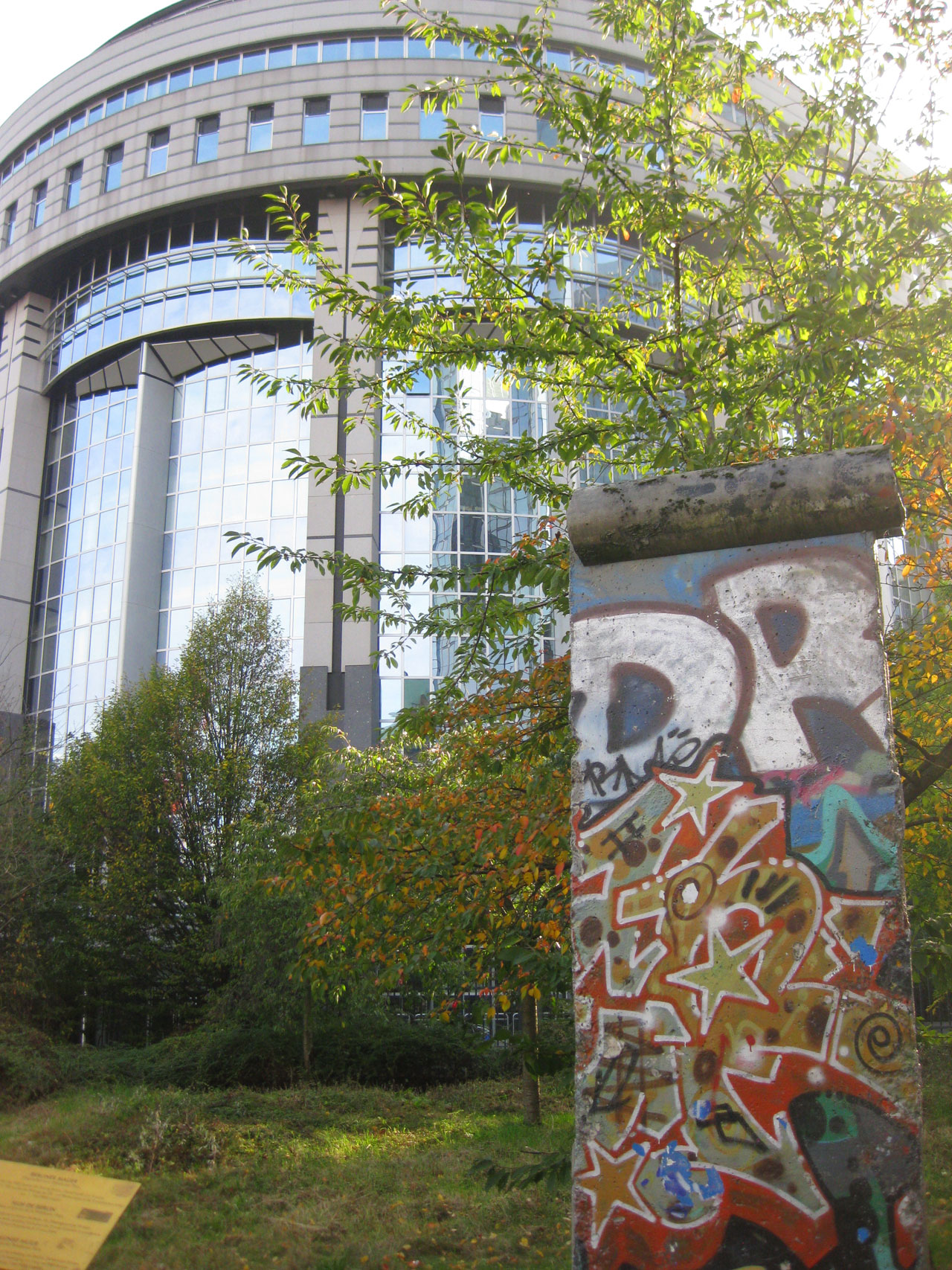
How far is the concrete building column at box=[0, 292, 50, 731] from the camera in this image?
35.2 meters

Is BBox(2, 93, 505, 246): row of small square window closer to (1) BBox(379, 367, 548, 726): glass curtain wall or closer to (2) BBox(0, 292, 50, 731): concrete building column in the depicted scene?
(2) BBox(0, 292, 50, 731): concrete building column

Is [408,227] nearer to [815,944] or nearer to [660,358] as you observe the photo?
[815,944]

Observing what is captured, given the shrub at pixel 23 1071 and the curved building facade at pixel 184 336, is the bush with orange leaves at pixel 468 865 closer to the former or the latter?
the shrub at pixel 23 1071

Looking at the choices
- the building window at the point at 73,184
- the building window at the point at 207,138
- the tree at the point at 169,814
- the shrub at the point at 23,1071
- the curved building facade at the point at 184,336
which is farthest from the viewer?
the building window at the point at 73,184

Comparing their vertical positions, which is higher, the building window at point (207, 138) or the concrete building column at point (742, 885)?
the building window at point (207, 138)

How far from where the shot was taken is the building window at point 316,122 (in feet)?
109

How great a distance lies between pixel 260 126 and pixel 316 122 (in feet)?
6.71

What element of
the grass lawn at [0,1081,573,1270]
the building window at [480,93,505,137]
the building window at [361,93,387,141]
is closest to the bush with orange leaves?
the grass lawn at [0,1081,573,1270]

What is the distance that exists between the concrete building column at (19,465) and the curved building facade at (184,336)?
86 millimetres

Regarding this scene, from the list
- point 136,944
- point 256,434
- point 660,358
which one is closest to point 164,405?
point 256,434

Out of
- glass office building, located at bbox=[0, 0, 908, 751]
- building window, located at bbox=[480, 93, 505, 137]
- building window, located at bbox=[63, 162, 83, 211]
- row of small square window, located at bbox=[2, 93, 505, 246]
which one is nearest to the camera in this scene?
glass office building, located at bbox=[0, 0, 908, 751]

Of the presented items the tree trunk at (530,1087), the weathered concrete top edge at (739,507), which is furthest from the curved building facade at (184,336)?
the weathered concrete top edge at (739,507)

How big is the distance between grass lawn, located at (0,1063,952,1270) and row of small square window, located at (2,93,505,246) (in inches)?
1127

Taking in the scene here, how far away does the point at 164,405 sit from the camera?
34.8 meters
